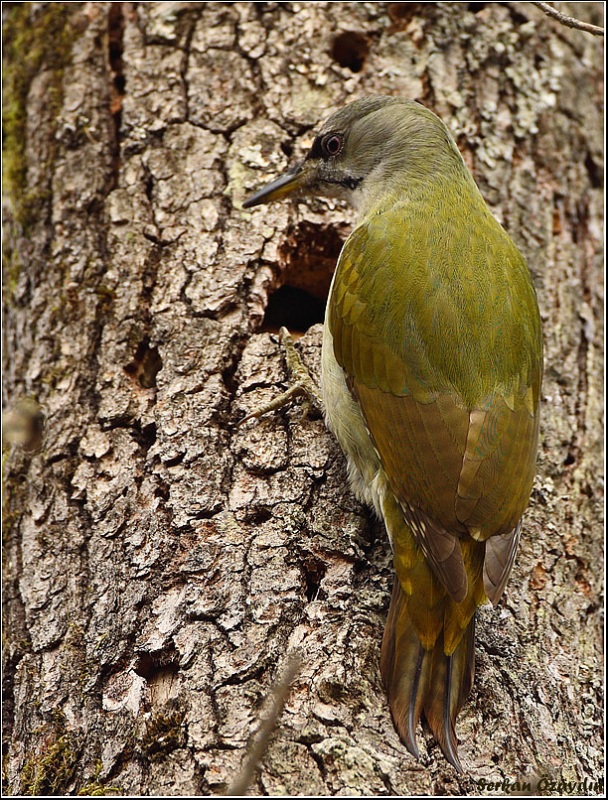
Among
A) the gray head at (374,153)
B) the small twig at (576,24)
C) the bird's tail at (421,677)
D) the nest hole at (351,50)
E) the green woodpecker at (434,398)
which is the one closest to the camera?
the small twig at (576,24)

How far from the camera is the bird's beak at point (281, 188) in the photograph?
3.43 metres

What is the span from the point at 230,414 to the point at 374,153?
136 centimetres

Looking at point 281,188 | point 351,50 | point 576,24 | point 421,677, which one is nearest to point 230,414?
point 281,188

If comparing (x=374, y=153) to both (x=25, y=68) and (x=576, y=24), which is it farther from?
(x=25, y=68)

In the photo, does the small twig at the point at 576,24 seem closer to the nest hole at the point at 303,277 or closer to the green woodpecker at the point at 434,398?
the green woodpecker at the point at 434,398

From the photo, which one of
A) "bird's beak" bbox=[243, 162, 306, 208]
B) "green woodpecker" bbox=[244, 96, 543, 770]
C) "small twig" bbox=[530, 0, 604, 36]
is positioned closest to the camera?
"small twig" bbox=[530, 0, 604, 36]

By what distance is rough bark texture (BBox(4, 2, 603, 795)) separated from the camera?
2.57 m

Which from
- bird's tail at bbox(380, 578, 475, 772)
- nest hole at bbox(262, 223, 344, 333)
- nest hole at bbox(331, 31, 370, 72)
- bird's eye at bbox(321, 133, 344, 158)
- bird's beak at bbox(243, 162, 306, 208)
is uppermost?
nest hole at bbox(331, 31, 370, 72)

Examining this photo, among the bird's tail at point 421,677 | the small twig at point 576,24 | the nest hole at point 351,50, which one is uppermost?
the small twig at point 576,24

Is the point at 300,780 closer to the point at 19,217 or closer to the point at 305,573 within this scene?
the point at 305,573

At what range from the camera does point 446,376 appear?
292cm

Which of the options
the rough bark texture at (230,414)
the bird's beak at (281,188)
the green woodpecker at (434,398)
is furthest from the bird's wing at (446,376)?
the bird's beak at (281,188)

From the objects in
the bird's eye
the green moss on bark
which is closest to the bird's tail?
the bird's eye

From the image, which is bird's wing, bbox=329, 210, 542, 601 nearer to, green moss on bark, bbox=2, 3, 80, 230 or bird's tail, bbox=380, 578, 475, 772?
bird's tail, bbox=380, 578, 475, 772
